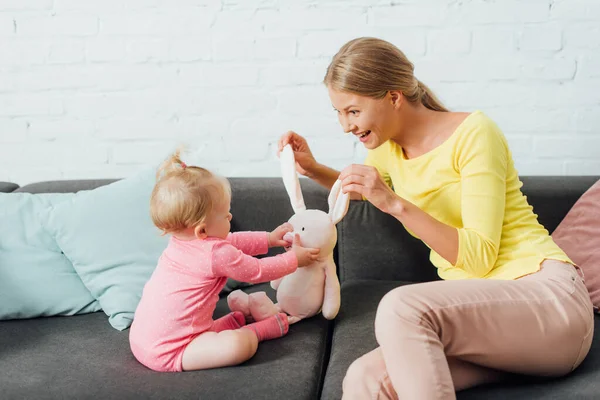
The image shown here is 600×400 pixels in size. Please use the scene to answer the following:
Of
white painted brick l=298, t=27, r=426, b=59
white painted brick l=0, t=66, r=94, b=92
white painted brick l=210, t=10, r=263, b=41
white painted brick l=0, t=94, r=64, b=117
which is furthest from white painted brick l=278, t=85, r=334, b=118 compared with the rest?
white painted brick l=0, t=94, r=64, b=117

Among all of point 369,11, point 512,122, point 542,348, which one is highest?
point 369,11

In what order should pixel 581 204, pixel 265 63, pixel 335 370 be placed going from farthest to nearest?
pixel 265 63 → pixel 581 204 → pixel 335 370

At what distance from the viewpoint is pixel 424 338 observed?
4.43 feet

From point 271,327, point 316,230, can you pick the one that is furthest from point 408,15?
point 271,327

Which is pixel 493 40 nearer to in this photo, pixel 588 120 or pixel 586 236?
pixel 588 120

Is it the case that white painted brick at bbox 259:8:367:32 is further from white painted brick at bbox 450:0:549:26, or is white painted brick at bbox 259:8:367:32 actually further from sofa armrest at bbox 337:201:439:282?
sofa armrest at bbox 337:201:439:282

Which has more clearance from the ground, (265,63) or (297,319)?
(265,63)

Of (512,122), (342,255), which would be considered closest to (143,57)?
(342,255)

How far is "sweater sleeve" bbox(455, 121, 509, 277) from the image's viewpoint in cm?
157

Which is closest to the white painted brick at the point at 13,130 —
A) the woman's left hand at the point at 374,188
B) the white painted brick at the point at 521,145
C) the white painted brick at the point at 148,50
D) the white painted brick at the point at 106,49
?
the white painted brick at the point at 106,49

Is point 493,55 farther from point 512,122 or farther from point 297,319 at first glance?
point 297,319

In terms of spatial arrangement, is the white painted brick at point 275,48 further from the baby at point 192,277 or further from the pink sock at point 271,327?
the pink sock at point 271,327

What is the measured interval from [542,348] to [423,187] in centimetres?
51

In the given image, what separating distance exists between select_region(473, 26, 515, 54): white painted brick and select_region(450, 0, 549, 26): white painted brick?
0.08 feet
